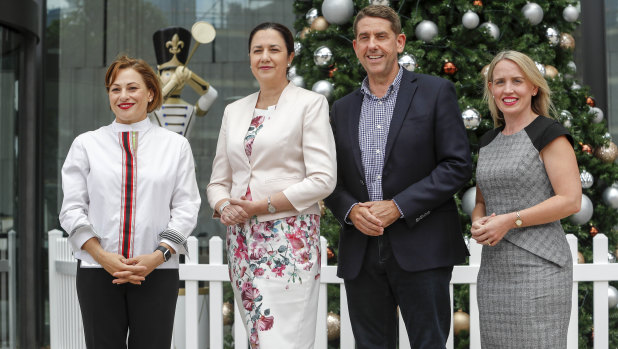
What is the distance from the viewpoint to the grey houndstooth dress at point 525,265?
2.08 m

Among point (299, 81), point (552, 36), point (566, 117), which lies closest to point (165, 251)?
point (299, 81)

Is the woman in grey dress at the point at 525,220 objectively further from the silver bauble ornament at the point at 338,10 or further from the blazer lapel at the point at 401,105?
the silver bauble ornament at the point at 338,10

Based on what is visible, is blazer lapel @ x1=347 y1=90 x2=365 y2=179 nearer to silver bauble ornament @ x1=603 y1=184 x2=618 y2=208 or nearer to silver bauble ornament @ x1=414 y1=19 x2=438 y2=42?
silver bauble ornament @ x1=414 y1=19 x2=438 y2=42

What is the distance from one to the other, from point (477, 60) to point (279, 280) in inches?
82.9

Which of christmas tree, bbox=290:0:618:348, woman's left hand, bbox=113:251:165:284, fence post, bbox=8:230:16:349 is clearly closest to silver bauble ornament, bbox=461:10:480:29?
christmas tree, bbox=290:0:618:348

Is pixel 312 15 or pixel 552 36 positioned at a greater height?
pixel 312 15

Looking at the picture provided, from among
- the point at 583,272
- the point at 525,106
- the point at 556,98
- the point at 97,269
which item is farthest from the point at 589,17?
the point at 97,269

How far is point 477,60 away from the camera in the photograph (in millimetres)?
3701

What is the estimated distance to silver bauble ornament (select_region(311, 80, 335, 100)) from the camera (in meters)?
3.64

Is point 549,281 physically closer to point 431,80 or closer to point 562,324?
point 562,324

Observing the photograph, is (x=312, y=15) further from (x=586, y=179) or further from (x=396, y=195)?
(x=396, y=195)

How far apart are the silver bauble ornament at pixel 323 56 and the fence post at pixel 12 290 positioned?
278cm

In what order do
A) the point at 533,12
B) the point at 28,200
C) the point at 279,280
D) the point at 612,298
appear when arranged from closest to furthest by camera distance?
the point at 279,280
the point at 612,298
the point at 533,12
the point at 28,200

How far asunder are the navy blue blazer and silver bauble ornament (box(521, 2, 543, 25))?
180 centimetres
